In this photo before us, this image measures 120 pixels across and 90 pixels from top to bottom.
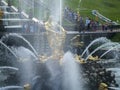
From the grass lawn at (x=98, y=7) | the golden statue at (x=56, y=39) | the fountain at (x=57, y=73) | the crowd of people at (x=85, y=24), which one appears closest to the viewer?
the fountain at (x=57, y=73)

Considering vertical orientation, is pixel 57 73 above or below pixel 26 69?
below

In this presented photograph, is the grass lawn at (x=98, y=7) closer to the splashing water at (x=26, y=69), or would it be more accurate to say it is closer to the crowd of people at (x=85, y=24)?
the crowd of people at (x=85, y=24)

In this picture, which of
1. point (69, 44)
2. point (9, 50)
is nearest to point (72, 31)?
point (69, 44)

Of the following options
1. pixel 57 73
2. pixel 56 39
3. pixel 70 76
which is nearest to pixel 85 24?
pixel 56 39

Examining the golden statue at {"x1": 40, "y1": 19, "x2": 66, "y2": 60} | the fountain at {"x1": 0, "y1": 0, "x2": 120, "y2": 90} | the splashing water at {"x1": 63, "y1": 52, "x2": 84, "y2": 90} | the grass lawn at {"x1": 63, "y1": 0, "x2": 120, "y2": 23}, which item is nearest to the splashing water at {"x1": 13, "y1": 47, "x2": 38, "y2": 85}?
the fountain at {"x1": 0, "y1": 0, "x2": 120, "y2": 90}

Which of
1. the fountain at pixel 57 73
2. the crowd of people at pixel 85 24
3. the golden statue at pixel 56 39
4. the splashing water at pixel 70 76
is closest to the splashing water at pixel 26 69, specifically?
the fountain at pixel 57 73

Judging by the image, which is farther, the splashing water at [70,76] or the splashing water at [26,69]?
the splashing water at [26,69]

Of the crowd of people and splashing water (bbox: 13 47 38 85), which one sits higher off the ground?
the crowd of people

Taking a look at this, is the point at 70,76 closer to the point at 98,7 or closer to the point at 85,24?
the point at 85,24

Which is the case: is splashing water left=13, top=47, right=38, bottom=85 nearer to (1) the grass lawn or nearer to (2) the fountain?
(2) the fountain

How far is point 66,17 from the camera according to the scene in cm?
5381

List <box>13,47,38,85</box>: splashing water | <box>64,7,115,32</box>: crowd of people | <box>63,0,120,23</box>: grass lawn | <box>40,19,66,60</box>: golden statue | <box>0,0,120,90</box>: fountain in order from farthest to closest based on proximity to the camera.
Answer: <box>63,0,120,23</box>: grass lawn → <box>64,7,115,32</box>: crowd of people → <box>40,19,66,60</box>: golden statue → <box>13,47,38,85</box>: splashing water → <box>0,0,120,90</box>: fountain

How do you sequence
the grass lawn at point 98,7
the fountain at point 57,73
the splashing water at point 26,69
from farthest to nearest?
1. the grass lawn at point 98,7
2. the splashing water at point 26,69
3. the fountain at point 57,73

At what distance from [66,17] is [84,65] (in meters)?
19.7
